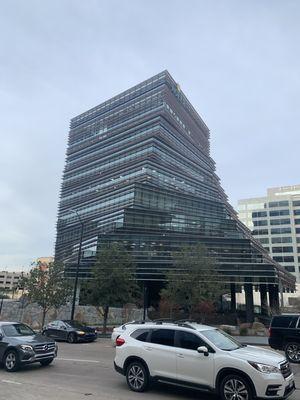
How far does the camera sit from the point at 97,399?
8.36m

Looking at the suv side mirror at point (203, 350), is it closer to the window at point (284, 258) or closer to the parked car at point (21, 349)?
the parked car at point (21, 349)

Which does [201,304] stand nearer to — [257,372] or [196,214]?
[257,372]

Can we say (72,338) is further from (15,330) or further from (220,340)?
(220,340)

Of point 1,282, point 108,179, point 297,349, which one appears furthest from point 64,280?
point 1,282

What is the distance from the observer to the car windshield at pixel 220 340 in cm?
878

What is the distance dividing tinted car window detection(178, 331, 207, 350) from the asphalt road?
1120 millimetres

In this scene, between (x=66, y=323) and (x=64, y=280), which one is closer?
(x=66, y=323)

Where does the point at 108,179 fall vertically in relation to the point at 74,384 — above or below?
above

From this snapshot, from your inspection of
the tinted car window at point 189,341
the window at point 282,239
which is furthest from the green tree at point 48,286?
the window at point 282,239

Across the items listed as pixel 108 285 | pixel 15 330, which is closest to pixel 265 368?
pixel 15 330

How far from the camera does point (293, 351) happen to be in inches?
597

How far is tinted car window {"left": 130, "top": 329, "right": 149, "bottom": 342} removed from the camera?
978cm

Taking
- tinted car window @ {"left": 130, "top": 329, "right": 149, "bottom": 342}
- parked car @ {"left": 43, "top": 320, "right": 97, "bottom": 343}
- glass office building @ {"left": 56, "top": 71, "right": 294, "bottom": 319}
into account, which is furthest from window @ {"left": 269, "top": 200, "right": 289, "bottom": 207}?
tinted car window @ {"left": 130, "top": 329, "right": 149, "bottom": 342}

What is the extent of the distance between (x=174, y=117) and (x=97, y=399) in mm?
106257
